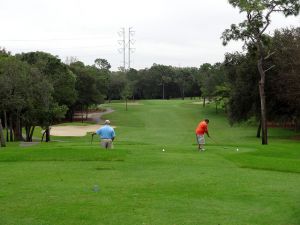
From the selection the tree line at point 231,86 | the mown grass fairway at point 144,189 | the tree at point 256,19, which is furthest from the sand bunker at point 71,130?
the mown grass fairway at point 144,189

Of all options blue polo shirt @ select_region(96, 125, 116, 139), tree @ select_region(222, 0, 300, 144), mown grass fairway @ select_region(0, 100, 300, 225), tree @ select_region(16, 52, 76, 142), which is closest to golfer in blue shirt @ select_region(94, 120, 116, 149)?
blue polo shirt @ select_region(96, 125, 116, 139)

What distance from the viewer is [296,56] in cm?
4781

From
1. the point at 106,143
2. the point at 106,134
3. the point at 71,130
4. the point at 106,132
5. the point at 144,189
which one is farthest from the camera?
the point at 71,130

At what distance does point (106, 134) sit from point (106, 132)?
0.19 meters

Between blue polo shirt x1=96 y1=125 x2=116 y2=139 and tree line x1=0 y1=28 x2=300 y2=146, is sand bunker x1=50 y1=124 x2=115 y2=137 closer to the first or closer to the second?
tree line x1=0 y1=28 x2=300 y2=146

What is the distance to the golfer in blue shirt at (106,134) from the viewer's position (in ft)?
78.0

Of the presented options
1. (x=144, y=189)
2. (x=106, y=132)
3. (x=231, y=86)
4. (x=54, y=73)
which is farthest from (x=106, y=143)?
(x=231, y=86)

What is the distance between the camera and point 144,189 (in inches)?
538

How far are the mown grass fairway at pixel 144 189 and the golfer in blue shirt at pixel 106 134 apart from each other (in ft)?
3.86

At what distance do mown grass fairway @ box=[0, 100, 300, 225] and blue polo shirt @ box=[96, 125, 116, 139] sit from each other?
3.76 ft

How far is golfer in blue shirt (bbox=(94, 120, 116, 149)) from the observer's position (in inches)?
936

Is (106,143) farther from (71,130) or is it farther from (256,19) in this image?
(71,130)

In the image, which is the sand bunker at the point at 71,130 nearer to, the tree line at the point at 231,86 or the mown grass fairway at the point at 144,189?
the tree line at the point at 231,86

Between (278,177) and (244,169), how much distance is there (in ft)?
7.28
